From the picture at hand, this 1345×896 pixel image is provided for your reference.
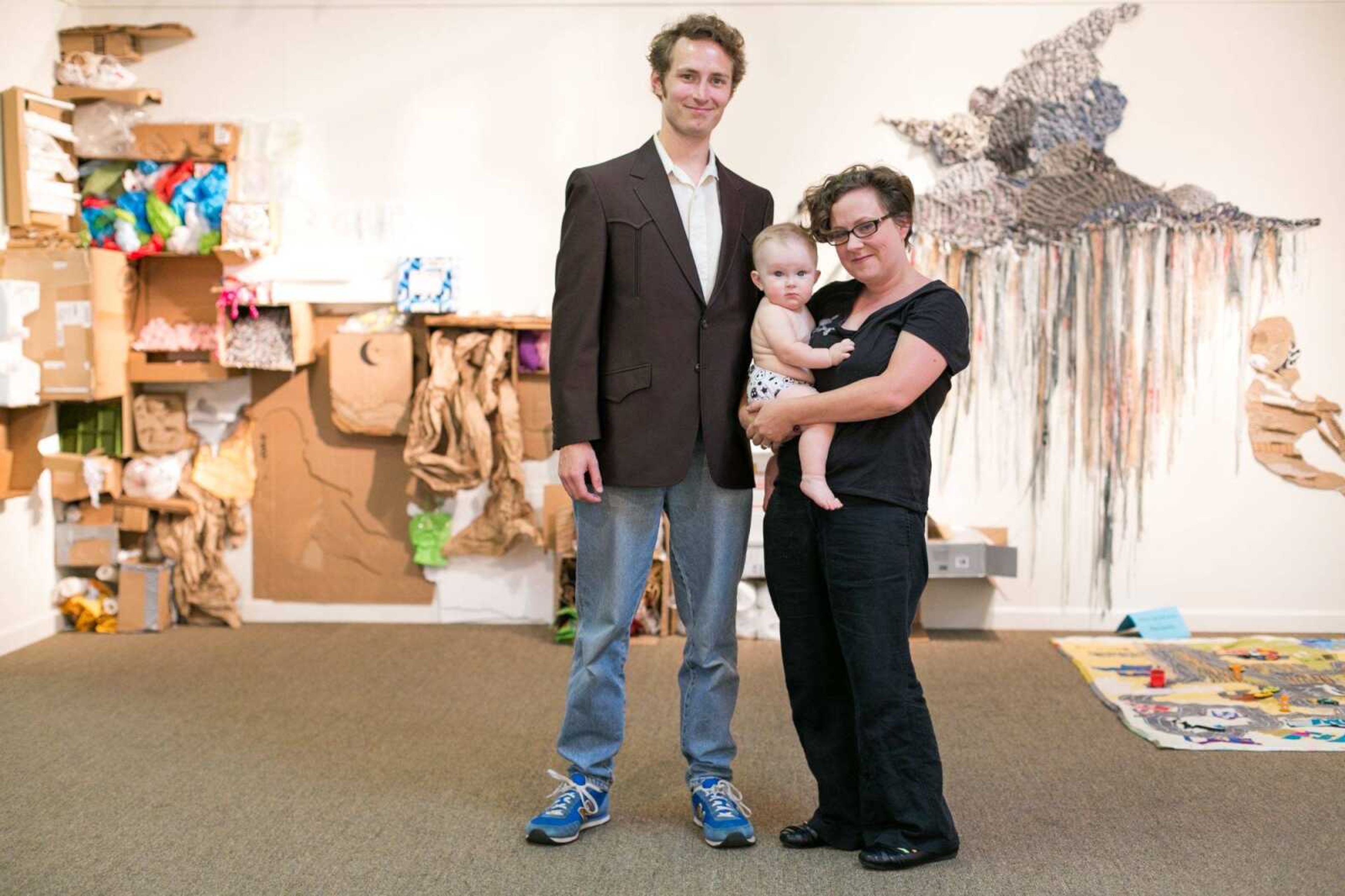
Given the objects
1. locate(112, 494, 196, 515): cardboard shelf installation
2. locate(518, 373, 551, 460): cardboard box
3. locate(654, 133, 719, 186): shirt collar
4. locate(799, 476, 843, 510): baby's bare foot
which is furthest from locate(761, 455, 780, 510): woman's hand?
locate(112, 494, 196, 515): cardboard shelf installation

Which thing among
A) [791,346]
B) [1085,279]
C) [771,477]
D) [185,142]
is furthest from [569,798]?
[185,142]

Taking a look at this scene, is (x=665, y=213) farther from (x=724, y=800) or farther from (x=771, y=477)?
(x=724, y=800)

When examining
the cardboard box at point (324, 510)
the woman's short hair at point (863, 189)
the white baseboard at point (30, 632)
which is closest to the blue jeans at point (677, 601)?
the woman's short hair at point (863, 189)

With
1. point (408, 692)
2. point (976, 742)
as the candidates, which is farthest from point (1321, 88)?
point (408, 692)

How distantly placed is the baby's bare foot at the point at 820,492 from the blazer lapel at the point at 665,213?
425 millimetres

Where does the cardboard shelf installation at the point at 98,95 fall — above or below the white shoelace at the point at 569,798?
above

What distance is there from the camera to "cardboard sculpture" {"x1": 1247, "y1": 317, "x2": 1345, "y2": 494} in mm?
4547

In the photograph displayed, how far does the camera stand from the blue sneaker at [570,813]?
2588 mm

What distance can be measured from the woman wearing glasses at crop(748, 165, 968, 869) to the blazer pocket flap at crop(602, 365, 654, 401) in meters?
0.22

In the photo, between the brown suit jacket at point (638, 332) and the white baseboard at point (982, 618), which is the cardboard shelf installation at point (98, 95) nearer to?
the white baseboard at point (982, 618)

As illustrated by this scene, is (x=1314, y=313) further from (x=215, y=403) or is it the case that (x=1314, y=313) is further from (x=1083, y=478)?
(x=215, y=403)

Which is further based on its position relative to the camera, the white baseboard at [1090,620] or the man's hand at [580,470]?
the white baseboard at [1090,620]

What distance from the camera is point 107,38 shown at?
4.51 meters

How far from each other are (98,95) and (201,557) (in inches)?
64.4
